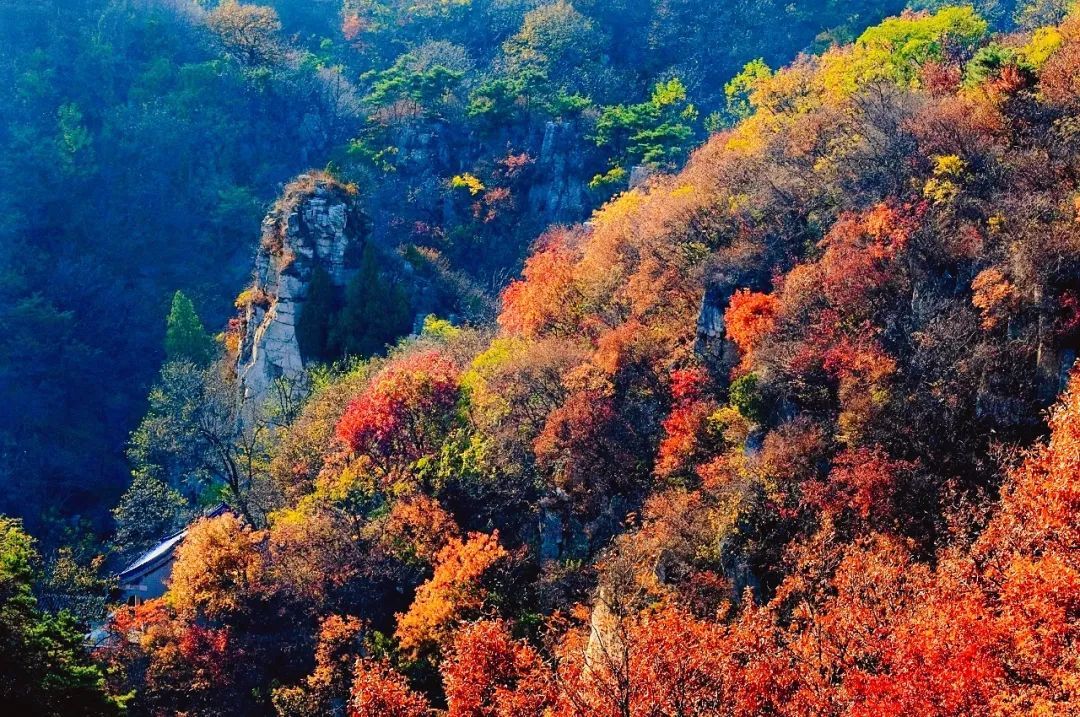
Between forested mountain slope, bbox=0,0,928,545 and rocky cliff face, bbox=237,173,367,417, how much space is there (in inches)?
232

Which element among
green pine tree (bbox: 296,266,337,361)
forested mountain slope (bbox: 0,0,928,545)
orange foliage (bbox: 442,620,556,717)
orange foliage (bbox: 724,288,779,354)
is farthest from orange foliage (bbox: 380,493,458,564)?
forested mountain slope (bbox: 0,0,928,545)

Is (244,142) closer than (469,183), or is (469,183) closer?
(469,183)

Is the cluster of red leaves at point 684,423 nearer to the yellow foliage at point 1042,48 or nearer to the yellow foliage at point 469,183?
the yellow foliage at point 1042,48

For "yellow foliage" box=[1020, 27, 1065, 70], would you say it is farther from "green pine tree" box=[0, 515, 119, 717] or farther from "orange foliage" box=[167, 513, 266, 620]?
"green pine tree" box=[0, 515, 119, 717]

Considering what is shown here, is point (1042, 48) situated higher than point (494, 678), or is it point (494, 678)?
point (1042, 48)

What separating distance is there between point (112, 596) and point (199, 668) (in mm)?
14852

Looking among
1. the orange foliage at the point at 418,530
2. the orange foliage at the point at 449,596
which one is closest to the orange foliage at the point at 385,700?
the orange foliage at the point at 449,596

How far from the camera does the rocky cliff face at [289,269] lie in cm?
4591

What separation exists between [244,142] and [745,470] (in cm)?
5280

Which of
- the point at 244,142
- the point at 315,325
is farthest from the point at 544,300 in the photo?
the point at 244,142

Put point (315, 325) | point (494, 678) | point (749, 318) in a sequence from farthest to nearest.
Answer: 1. point (315, 325)
2. point (749, 318)
3. point (494, 678)

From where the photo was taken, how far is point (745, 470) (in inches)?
973

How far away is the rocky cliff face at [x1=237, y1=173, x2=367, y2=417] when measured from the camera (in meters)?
45.9

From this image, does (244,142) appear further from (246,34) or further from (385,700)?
(385,700)
